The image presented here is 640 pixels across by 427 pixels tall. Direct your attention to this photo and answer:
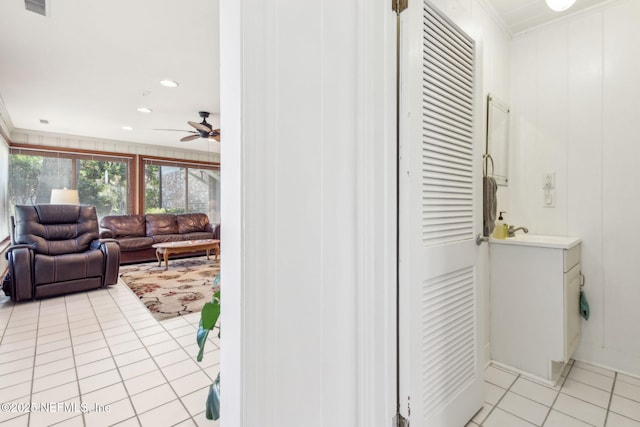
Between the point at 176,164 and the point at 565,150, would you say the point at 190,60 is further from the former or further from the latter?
the point at 176,164

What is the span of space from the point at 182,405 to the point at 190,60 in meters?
2.92

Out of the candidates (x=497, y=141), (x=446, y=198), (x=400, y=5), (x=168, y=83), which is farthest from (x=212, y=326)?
(x=168, y=83)

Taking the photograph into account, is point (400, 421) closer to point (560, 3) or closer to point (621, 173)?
point (621, 173)

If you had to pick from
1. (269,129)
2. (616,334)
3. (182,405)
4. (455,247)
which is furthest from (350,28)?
(616,334)

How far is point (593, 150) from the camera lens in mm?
2139

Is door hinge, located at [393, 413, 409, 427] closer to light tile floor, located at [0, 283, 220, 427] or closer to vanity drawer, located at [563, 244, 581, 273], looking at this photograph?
light tile floor, located at [0, 283, 220, 427]

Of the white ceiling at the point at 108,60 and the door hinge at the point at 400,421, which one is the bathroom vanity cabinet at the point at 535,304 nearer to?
the door hinge at the point at 400,421

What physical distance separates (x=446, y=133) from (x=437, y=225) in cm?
42

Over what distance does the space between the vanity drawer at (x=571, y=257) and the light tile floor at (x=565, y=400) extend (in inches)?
28.8

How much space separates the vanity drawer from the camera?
6.11 feet

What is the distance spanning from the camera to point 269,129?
78 centimetres

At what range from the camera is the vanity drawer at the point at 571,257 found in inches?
73.3

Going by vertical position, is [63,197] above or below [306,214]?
above

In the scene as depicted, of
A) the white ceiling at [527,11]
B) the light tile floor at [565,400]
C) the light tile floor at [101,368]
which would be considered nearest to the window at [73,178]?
the light tile floor at [101,368]
